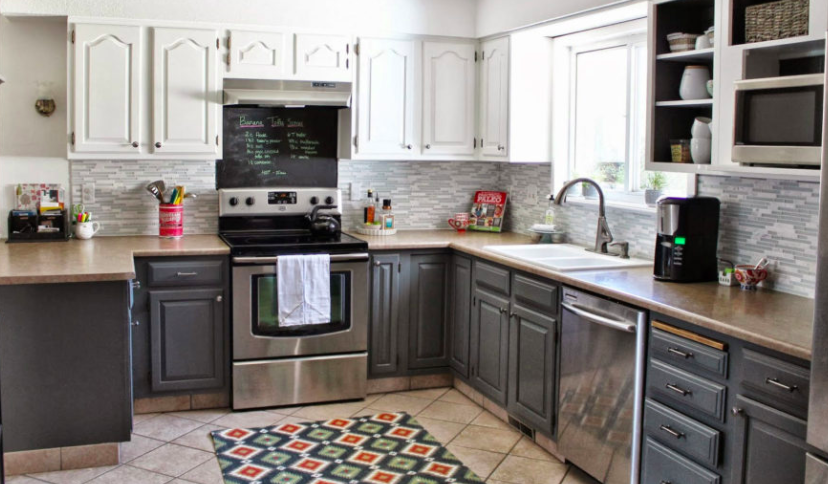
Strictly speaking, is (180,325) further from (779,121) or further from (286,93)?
(779,121)

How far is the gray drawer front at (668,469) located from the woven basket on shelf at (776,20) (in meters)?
1.45

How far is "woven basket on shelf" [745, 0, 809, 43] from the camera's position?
2662 mm

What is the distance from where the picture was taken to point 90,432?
3.55 m

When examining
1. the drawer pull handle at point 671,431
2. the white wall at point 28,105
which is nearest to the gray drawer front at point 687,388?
the drawer pull handle at point 671,431

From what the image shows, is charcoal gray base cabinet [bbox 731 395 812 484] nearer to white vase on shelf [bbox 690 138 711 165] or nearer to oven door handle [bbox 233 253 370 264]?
white vase on shelf [bbox 690 138 711 165]

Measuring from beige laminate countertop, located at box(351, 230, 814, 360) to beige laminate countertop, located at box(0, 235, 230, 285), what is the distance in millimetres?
1623

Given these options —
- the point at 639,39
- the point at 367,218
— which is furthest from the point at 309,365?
the point at 639,39

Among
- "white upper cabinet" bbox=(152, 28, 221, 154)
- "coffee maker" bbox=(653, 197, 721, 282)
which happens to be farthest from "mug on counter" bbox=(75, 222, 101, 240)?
"coffee maker" bbox=(653, 197, 721, 282)

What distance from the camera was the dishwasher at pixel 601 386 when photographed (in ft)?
9.93

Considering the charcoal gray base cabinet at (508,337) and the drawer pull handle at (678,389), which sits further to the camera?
the charcoal gray base cabinet at (508,337)

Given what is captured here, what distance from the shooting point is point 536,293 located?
3738 millimetres

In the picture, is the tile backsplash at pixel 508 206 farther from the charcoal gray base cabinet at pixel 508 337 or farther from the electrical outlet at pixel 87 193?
the charcoal gray base cabinet at pixel 508 337

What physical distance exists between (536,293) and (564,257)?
0.52 metres

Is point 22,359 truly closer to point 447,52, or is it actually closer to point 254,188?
point 254,188
